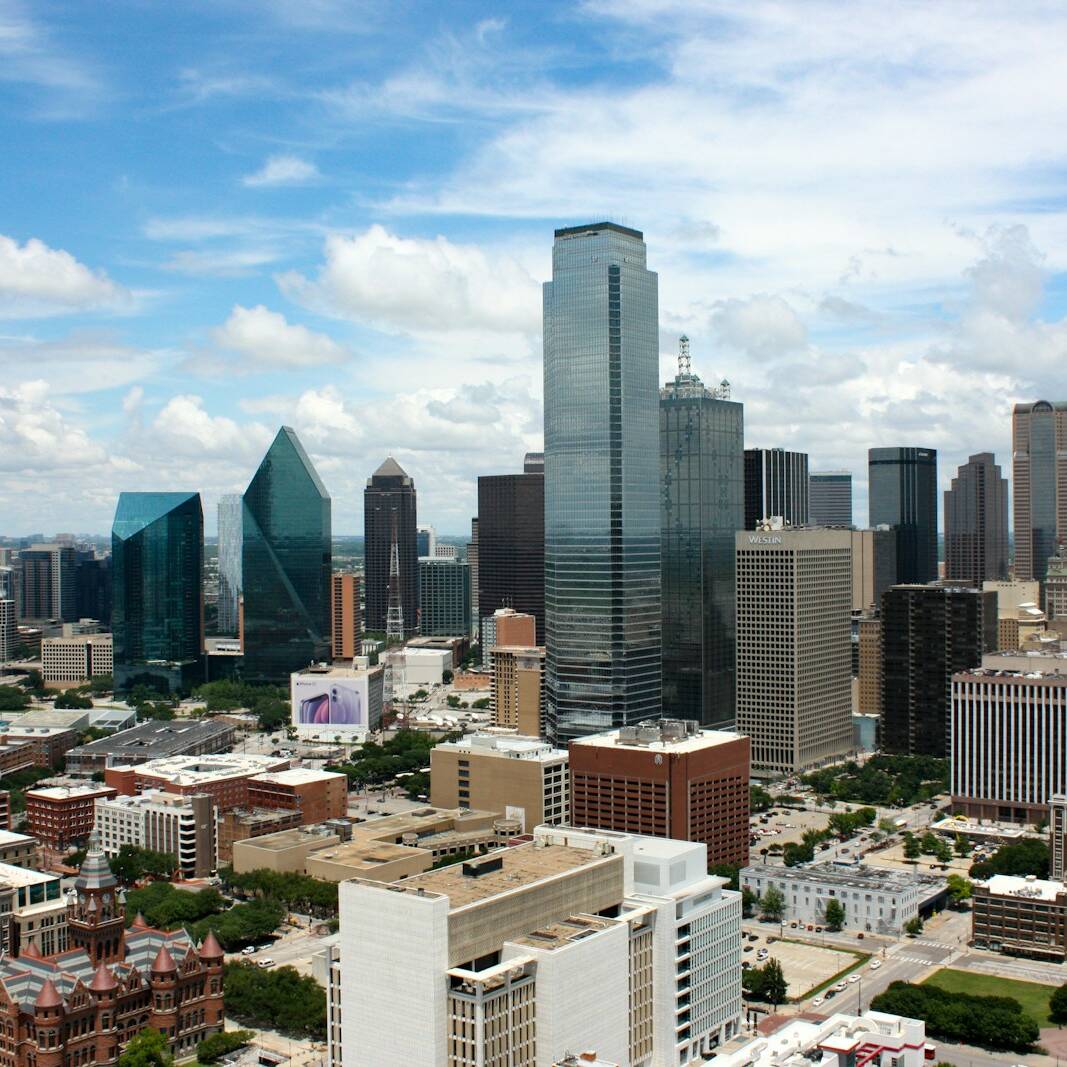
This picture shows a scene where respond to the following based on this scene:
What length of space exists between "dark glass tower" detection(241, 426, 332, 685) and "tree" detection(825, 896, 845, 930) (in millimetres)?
113026

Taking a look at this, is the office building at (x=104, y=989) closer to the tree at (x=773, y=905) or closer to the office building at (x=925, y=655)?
the tree at (x=773, y=905)

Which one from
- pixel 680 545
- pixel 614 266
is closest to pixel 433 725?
pixel 680 545

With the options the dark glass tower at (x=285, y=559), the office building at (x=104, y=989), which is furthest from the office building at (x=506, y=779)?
the dark glass tower at (x=285, y=559)

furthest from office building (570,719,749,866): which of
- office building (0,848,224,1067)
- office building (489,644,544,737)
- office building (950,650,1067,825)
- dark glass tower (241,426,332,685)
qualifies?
dark glass tower (241,426,332,685)

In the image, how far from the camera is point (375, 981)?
5366 cm

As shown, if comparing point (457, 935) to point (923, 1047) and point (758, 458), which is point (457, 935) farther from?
point (758, 458)

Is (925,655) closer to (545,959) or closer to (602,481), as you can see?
(602,481)

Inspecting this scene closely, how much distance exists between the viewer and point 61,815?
105250mm

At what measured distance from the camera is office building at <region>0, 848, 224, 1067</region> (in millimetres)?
61219

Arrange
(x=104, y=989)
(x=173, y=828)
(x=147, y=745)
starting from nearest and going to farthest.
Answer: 1. (x=104, y=989)
2. (x=173, y=828)
3. (x=147, y=745)

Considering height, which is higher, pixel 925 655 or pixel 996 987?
pixel 925 655

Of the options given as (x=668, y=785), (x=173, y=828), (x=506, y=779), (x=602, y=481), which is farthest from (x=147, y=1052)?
(x=602, y=481)

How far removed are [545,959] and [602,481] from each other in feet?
223

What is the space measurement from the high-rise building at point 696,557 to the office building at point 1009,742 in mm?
26768
